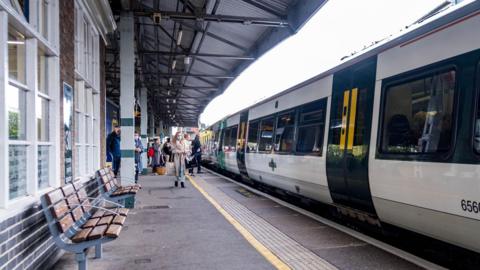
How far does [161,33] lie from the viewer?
16.1 meters

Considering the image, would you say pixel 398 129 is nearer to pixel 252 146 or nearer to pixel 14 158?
pixel 14 158

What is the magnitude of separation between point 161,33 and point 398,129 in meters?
12.6

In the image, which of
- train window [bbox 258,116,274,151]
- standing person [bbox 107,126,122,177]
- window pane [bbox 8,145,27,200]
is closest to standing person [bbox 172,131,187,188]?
standing person [bbox 107,126,122,177]

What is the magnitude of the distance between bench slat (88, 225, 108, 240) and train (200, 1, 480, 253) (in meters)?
3.29

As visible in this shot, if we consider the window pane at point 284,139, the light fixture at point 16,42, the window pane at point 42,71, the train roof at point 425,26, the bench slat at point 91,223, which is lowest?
the bench slat at point 91,223

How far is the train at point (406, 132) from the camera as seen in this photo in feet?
13.0

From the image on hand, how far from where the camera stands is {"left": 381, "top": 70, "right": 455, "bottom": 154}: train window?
169 inches

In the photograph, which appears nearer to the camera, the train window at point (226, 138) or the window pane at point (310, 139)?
the window pane at point (310, 139)

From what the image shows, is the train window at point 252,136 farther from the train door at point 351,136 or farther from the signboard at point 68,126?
the signboard at point 68,126

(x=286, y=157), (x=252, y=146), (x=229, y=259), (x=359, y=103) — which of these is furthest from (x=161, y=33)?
(x=229, y=259)

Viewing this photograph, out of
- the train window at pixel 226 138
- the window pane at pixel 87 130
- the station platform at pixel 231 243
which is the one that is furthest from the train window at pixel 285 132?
the train window at pixel 226 138

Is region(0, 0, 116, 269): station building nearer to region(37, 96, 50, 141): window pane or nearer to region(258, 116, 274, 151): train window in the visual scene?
region(37, 96, 50, 141): window pane

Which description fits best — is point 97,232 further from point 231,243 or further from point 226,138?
point 226,138

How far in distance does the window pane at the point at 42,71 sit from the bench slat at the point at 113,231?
1.90 metres
